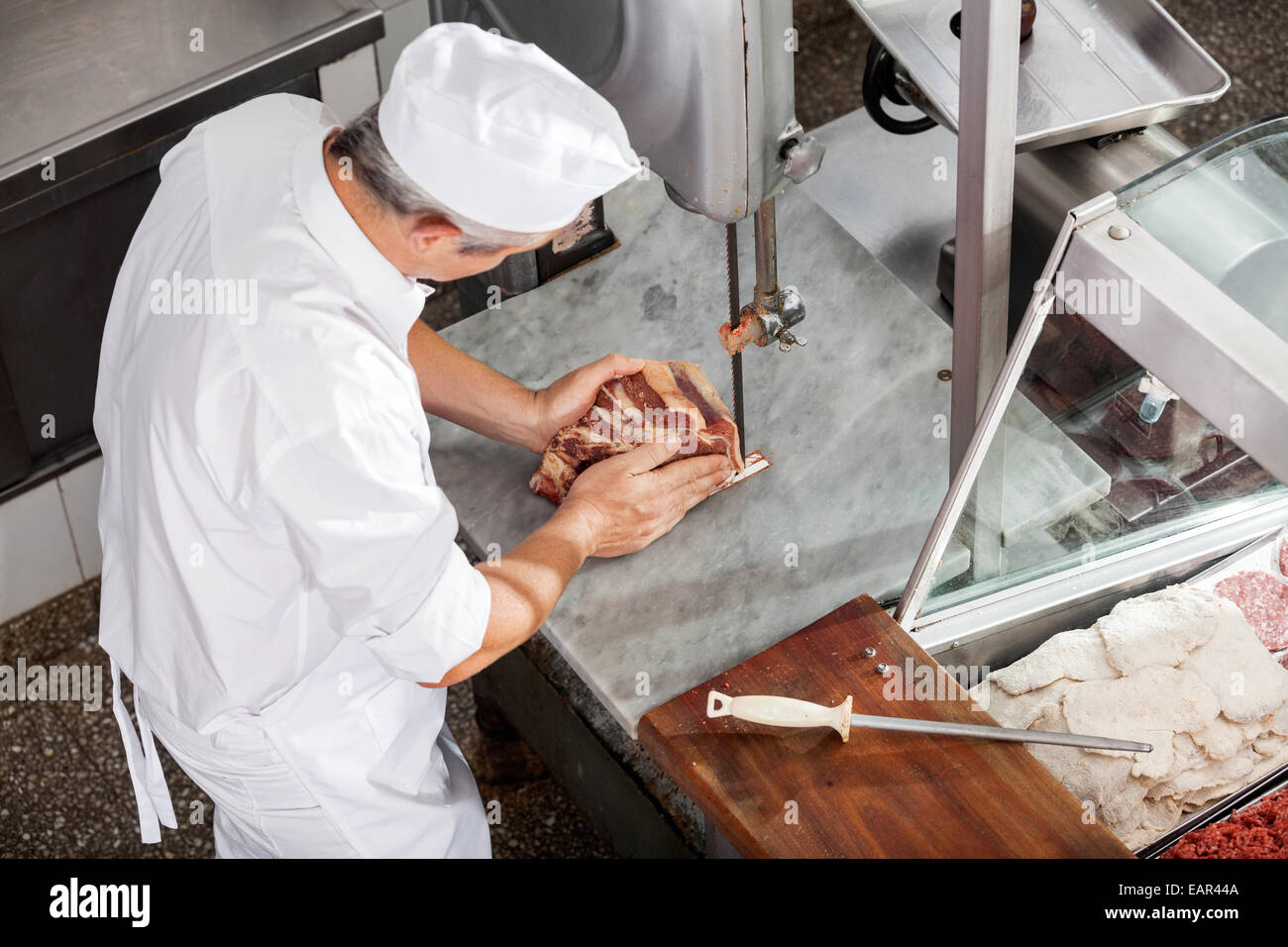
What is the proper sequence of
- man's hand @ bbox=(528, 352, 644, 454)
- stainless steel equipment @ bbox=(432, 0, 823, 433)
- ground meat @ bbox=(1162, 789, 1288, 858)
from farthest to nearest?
man's hand @ bbox=(528, 352, 644, 454)
ground meat @ bbox=(1162, 789, 1288, 858)
stainless steel equipment @ bbox=(432, 0, 823, 433)

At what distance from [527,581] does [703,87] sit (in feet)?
1.72

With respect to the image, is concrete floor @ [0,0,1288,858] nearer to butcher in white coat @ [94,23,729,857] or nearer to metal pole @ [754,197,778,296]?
butcher in white coat @ [94,23,729,857]

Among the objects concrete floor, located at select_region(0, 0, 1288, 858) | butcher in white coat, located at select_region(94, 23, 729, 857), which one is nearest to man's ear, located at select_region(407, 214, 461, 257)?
butcher in white coat, located at select_region(94, 23, 729, 857)

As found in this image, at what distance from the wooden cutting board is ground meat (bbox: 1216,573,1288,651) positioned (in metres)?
0.35

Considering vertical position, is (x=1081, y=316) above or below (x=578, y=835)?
above

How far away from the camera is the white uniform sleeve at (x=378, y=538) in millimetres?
1235

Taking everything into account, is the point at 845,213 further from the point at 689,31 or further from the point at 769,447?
the point at 689,31

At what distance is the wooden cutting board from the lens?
1.36 m

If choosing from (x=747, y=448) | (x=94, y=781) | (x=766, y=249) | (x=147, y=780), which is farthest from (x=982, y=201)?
(x=94, y=781)

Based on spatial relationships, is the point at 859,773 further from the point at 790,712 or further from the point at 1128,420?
the point at 1128,420

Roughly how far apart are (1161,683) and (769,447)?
1.72 ft

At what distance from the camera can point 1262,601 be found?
1578mm

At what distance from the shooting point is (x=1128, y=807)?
4.84ft
